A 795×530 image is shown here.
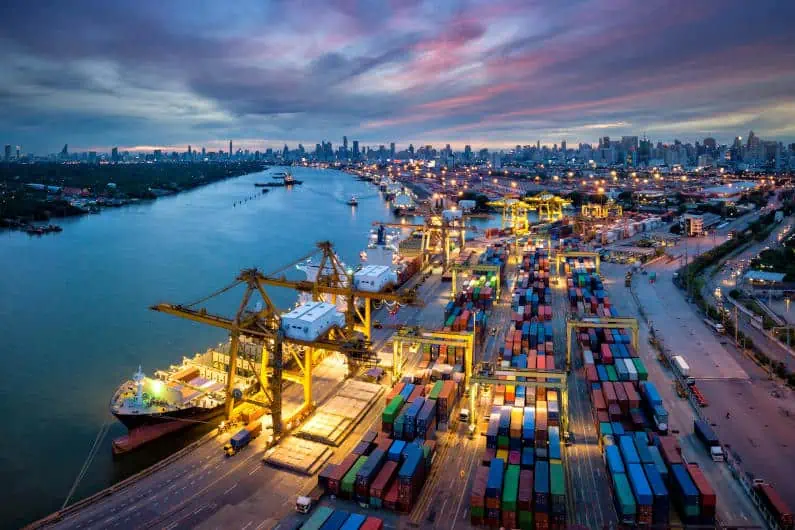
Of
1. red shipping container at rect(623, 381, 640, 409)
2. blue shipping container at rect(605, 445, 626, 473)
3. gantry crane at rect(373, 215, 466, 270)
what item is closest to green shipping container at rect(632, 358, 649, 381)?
red shipping container at rect(623, 381, 640, 409)

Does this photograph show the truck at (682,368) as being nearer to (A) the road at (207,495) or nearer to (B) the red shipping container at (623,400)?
(B) the red shipping container at (623,400)

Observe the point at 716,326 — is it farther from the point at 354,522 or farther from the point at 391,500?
the point at 354,522

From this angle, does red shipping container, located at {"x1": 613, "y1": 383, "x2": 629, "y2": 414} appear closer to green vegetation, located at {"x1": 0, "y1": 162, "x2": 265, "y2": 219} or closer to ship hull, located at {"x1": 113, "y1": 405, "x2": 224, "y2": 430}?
ship hull, located at {"x1": 113, "y1": 405, "x2": 224, "y2": 430}

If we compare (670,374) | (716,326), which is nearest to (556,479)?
(670,374)

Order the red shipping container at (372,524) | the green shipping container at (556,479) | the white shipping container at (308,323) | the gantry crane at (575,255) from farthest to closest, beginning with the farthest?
the gantry crane at (575,255), the white shipping container at (308,323), the green shipping container at (556,479), the red shipping container at (372,524)

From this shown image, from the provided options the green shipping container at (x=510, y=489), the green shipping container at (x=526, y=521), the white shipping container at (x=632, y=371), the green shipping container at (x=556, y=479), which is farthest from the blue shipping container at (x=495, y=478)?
the white shipping container at (x=632, y=371)

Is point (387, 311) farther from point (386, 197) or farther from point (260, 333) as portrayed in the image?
point (386, 197)

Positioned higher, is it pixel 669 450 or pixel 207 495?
pixel 669 450
